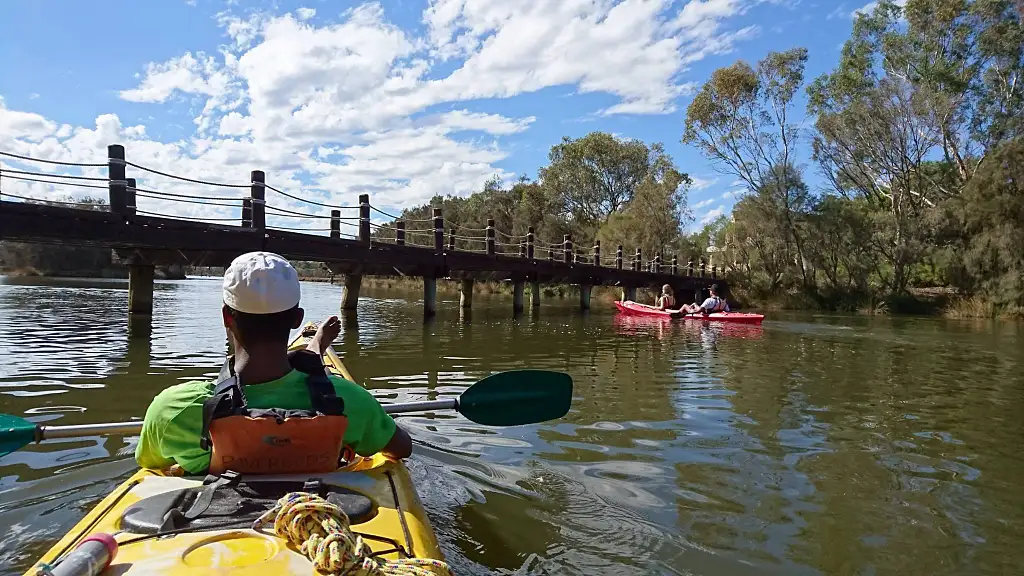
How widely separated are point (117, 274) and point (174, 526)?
58.0 meters

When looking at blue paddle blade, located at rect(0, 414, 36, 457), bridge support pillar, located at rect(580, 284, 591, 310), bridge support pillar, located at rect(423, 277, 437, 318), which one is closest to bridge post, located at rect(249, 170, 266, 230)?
bridge support pillar, located at rect(423, 277, 437, 318)

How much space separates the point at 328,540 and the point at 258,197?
9.49 meters

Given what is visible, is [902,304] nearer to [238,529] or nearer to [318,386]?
[318,386]

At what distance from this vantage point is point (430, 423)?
5645 millimetres

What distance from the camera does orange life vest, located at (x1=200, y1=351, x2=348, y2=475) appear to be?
2084 mm

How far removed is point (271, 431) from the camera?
211 cm

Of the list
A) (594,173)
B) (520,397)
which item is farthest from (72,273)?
(520,397)

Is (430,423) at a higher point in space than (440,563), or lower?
lower

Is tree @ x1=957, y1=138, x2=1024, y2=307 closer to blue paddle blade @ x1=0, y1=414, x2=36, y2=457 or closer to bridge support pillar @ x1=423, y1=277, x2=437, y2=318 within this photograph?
bridge support pillar @ x1=423, y1=277, x2=437, y2=318

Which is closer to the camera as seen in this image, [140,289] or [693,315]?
[140,289]

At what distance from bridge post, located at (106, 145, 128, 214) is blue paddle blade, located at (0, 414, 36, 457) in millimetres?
6451

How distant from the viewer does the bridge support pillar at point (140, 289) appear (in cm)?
1066

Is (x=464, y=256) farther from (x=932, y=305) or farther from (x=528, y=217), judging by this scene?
(x=528, y=217)

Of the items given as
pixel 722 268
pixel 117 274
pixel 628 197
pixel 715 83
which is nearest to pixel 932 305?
pixel 722 268
